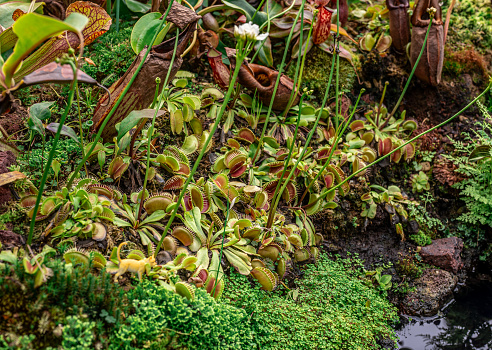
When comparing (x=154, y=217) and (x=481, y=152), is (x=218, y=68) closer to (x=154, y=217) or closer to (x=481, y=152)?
(x=154, y=217)

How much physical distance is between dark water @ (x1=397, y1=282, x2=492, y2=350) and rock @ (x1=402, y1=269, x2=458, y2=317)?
0.06 metres

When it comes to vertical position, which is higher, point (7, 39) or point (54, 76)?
point (54, 76)

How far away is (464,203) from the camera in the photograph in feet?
11.0

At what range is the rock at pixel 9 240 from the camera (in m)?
1.64

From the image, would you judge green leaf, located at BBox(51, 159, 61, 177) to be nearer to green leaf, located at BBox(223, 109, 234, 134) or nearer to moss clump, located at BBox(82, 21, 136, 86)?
moss clump, located at BBox(82, 21, 136, 86)

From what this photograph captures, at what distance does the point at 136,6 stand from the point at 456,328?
3442 mm

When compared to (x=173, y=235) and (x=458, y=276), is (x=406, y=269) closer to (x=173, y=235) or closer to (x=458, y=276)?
(x=458, y=276)

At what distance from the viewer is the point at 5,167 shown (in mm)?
1900

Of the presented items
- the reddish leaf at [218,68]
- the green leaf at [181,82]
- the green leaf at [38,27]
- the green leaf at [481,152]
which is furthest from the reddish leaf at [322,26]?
the green leaf at [38,27]

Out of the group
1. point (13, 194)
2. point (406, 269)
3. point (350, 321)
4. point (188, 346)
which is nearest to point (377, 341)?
point (350, 321)

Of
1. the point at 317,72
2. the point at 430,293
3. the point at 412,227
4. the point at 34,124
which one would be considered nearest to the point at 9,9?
the point at 34,124

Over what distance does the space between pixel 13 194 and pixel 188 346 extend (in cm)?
119

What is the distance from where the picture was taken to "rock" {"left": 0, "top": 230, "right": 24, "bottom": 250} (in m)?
1.64

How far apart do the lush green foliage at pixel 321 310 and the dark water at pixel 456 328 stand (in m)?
0.18
